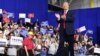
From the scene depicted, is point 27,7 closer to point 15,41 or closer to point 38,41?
point 38,41

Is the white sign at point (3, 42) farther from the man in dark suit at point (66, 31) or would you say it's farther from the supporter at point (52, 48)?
the man in dark suit at point (66, 31)

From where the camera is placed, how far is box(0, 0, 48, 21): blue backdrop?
63.1ft

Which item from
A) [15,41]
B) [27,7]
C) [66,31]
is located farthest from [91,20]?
[66,31]

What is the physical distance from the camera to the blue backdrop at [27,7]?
757 inches

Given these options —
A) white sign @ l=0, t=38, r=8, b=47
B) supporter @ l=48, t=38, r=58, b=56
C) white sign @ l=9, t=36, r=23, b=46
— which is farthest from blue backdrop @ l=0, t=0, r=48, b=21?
white sign @ l=0, t=38, r=8, b=47

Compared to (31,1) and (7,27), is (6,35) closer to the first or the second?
(7,27)

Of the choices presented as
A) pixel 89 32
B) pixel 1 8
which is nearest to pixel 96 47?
pixel 89 32

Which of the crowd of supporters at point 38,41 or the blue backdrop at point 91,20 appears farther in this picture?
the blue backdrop at point 91,20

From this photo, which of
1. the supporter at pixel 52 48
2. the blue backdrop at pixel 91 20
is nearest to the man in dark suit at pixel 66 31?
the supporter at pixel 52 48

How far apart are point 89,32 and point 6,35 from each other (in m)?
5.81

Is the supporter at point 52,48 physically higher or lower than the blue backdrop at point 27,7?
lower

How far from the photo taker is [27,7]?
2053 cm

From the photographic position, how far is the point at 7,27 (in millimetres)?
16625

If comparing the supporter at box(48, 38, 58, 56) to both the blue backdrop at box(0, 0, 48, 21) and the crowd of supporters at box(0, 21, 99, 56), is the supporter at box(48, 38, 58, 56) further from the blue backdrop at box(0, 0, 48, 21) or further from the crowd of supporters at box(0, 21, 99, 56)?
the blue backdrop at box(0, 0, 48, 21)
